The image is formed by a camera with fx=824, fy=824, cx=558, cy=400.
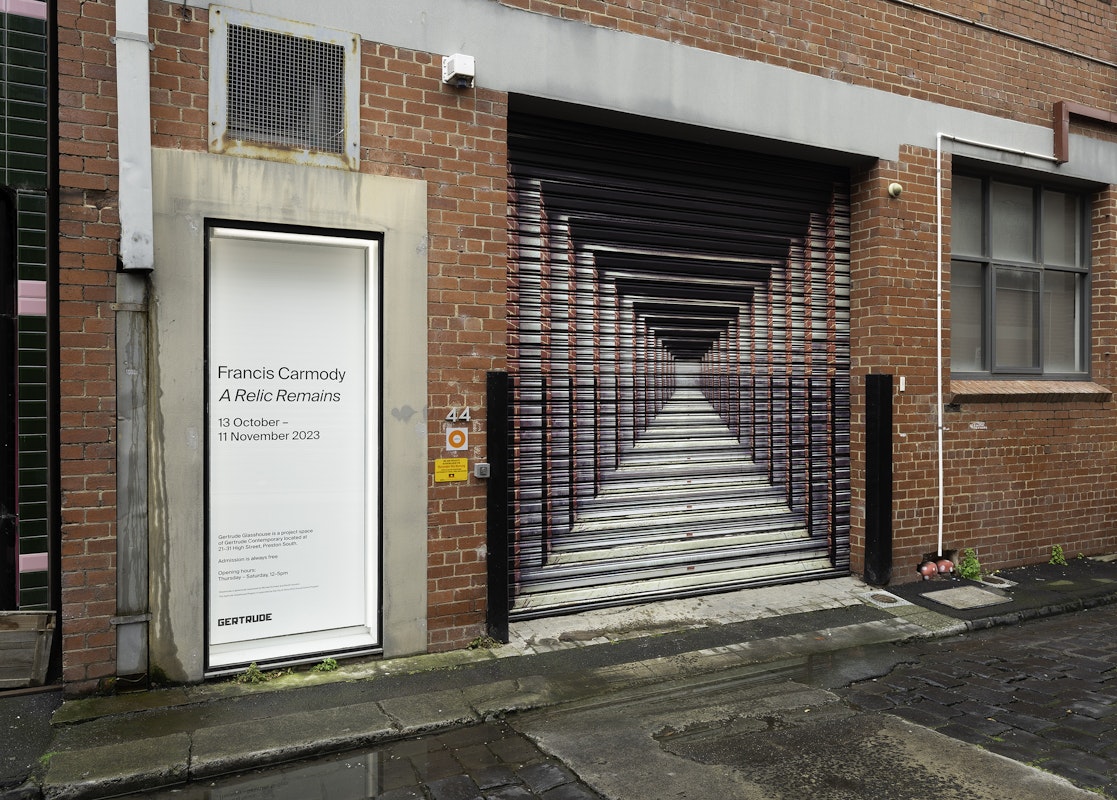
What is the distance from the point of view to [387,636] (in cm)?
559

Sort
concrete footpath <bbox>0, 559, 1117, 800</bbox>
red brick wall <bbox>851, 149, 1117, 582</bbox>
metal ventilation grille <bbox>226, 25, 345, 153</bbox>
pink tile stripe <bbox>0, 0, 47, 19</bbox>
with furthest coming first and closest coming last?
red brick wall <bbox>851, 149, 1117, 582</bbox> < metal ventilation grille <bbox>226, 25, 345, 153</bbox> < pink tile stripe <bbox>0, 0, 47, 19</bbox> < concrete footpath <bbox>0, 559, 1117, 800</bbox>

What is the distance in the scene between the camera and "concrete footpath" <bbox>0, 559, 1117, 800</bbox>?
13.7 ft

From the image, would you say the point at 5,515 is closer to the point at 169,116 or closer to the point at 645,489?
the point at 169,116

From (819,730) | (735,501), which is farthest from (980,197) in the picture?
(819,730)

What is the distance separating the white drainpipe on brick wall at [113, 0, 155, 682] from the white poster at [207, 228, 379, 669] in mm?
407

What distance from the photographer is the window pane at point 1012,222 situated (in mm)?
8820

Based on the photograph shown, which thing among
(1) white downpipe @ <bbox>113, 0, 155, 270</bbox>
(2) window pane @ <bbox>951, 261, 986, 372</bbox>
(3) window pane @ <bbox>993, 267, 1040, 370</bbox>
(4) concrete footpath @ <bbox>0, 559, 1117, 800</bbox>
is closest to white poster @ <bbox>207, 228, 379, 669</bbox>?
(4) concrete footpath @ <bbox>0, 559, 1117, 800</bbox>

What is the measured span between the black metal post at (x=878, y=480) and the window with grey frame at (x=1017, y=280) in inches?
51.9

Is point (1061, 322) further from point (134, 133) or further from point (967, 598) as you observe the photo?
point (134, 133)

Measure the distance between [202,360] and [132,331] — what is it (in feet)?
1.37

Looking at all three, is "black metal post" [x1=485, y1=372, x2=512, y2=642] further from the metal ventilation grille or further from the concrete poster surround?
the metal ventilation grille

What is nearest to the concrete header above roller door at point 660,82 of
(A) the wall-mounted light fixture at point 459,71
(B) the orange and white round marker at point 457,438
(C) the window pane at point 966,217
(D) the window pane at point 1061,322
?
(A) the wall-mounted light fixture at point 459,71

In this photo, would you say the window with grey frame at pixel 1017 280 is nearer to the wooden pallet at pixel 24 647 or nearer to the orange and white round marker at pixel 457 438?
the orange and white round marker at pixel 457 438

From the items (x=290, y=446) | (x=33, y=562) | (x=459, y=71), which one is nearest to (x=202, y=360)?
(x=290, y=446)
